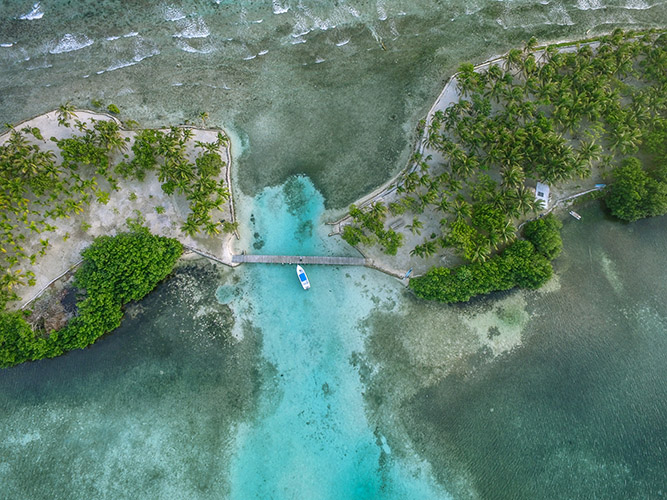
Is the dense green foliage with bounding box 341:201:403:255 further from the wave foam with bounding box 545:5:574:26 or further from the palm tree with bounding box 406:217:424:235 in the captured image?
the wave foam with bounding box 545:5:574:26

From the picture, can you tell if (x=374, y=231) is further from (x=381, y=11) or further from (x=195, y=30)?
(x=195, y=30)

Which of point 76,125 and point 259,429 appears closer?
point 259,429

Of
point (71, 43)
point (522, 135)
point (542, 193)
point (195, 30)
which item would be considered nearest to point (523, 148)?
point (522, 135)

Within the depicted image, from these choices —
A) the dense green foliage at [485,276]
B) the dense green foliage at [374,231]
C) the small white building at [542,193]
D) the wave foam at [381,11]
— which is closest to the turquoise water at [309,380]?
the dense green foliage at [374,231]

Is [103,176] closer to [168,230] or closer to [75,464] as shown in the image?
[168,230]

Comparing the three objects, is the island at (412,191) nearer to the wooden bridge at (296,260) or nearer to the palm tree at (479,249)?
the palm tree at (479,249)

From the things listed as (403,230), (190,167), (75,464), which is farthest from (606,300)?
(75,464)
